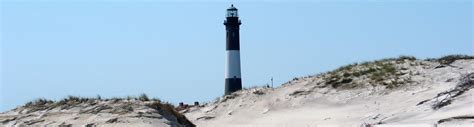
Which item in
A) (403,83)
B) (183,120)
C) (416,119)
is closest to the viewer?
(183,120)

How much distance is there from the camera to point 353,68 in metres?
26.1

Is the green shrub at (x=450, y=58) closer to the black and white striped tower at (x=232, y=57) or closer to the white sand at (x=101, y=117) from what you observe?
the white sand at (x=101, y=117)

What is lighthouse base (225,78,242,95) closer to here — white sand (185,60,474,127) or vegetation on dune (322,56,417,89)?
white sand (185,60,474,127)

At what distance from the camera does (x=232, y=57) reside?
39.3 metres

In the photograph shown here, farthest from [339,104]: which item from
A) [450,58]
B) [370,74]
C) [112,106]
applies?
[112,106]

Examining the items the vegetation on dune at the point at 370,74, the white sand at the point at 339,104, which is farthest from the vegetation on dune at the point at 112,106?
the vegetation on dune at the point at 370,74

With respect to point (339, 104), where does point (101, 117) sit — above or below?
above

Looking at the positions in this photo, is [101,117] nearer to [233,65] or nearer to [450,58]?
A: [450,58]

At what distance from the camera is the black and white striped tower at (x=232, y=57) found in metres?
39.1

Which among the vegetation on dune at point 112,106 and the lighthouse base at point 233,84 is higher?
the vegetation on dune at point 112,106

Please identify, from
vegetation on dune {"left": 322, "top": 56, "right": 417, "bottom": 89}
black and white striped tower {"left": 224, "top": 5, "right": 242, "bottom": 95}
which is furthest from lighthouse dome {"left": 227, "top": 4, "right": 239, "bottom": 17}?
vegetation on dune {"left": 322, "top": 56, "right": 417, "bottom": 89}

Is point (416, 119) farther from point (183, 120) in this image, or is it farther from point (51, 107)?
point (51, 107)

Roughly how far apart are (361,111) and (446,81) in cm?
264

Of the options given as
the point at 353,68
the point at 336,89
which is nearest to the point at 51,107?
the point at 336,89
